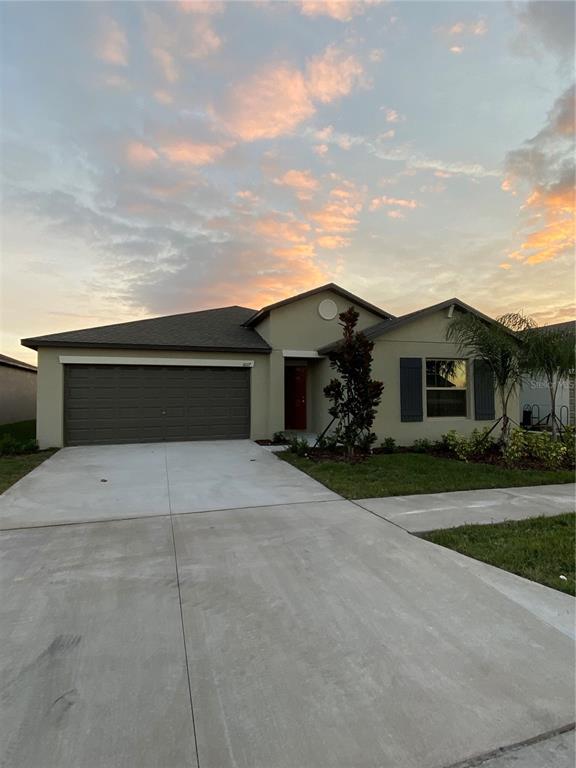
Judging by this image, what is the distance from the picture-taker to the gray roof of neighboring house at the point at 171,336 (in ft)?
35.2

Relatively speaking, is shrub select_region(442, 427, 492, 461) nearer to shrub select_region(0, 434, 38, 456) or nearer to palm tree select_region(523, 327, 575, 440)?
palm tree select_region(523, 327, 575, 440)

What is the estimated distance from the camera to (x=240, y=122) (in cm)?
948

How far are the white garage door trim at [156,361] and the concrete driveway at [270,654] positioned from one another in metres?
7.36

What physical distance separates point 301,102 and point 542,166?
5771 mm

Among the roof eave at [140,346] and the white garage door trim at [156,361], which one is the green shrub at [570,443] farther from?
the white garage door trim at [156,361]

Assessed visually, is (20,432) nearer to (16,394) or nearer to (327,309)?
(16,394)

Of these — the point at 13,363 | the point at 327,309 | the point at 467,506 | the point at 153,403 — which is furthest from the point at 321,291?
the point at 13,363

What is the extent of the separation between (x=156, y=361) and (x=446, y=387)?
8.10 meters

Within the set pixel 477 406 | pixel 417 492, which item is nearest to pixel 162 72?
pixel 417 492

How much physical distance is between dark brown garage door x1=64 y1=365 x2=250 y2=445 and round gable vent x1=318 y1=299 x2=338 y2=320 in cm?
294

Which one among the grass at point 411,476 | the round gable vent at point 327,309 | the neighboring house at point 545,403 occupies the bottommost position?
the grass at point 411,476

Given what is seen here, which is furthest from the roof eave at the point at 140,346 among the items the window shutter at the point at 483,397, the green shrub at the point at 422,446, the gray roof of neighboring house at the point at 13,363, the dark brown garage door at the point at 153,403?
the gray roof of neighboring house at the point at 13,363

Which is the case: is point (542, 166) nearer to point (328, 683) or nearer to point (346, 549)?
point (346, 549)

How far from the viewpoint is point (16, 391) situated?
18.9 m
